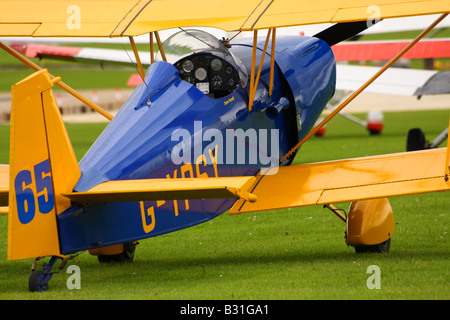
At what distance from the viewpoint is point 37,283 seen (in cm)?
598

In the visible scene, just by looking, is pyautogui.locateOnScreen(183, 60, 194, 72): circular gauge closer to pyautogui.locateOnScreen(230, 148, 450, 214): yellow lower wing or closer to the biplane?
the biplane

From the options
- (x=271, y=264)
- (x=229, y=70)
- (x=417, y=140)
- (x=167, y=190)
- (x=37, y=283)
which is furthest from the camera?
(x=417, y=140)

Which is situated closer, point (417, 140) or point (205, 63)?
point (205, 63)

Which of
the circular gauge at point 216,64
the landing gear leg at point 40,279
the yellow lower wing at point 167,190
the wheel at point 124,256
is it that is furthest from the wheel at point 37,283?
the circular gauge at point 216,64

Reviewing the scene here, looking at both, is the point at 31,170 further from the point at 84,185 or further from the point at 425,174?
the point at 425,174

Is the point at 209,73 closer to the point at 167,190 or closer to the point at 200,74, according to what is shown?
the point at 200,74

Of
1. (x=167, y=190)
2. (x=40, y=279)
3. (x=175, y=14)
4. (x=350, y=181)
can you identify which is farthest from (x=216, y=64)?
(x=40, y=279)

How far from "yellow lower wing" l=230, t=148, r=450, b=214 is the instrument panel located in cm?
92

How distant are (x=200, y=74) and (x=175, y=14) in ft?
2.04

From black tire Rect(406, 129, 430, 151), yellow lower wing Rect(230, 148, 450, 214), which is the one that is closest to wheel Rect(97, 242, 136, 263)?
yellow lower wing Rect(230, 148, 450, 214)

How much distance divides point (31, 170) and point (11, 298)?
959 millimetres

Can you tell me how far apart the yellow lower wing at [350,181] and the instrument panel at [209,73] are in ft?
3.00

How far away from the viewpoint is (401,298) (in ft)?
18.3
